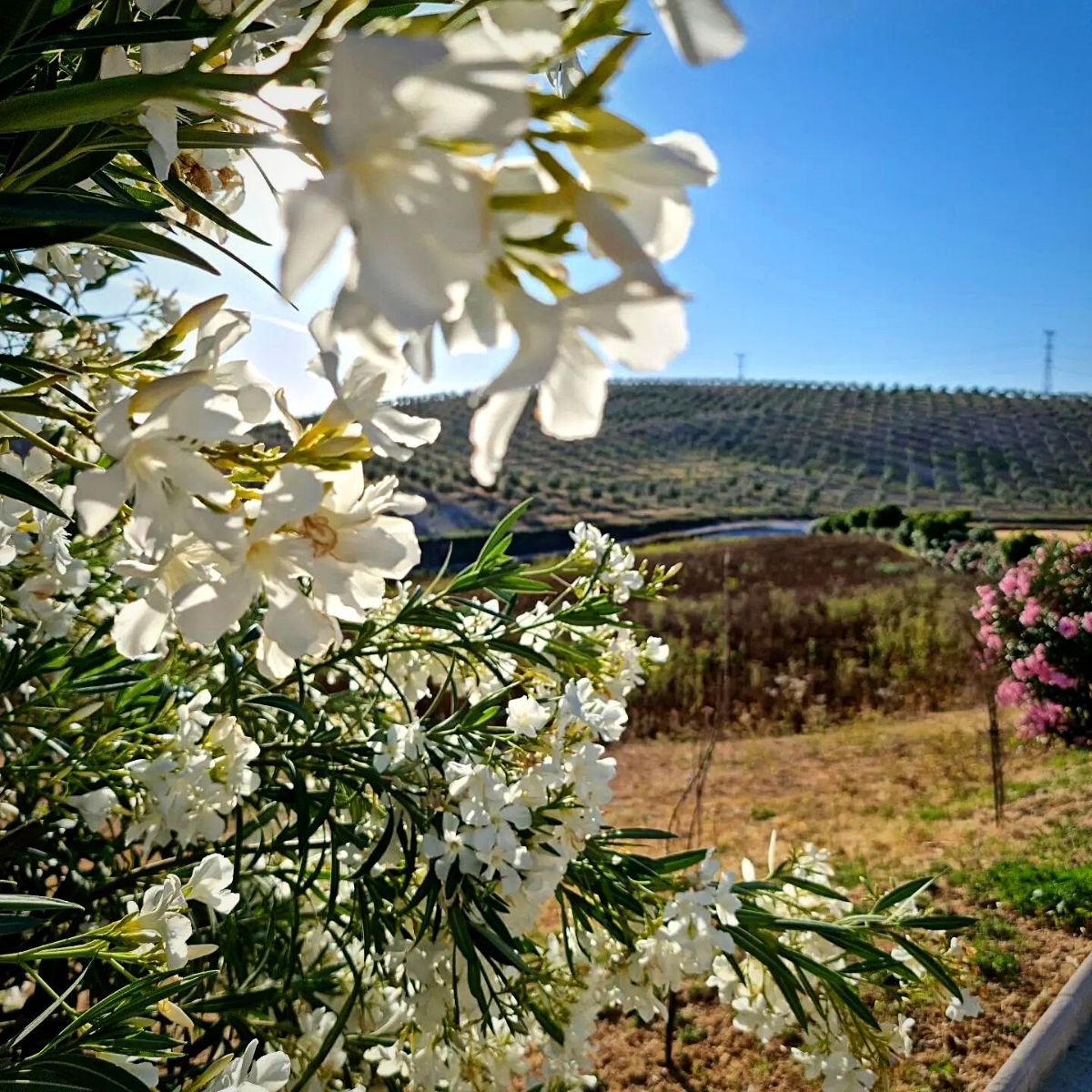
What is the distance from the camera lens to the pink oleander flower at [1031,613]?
250 inches

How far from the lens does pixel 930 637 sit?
9.23m

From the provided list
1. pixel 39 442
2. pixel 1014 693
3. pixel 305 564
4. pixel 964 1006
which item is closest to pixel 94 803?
pixel 39 442

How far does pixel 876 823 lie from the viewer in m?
5.11

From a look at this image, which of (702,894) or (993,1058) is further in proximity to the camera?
(993,1058)

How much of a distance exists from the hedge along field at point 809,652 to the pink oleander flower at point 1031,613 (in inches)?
61.8

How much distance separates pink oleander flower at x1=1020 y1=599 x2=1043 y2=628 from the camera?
636 cm

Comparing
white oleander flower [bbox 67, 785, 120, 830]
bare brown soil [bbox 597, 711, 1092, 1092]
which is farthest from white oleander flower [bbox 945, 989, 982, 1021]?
white oleander flower [bbox 67, 785, 120, 830]

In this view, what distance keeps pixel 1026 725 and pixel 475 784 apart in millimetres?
6467

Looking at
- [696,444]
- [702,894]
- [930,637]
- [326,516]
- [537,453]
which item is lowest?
[702,894]

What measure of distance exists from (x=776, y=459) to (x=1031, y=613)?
96.9 ft

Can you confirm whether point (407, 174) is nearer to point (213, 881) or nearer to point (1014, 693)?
point (213, 881)

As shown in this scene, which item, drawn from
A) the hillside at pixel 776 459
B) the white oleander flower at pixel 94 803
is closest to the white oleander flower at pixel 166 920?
the white oleander flower at pixel 94 803

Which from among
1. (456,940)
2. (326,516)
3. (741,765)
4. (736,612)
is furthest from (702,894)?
(736,612)

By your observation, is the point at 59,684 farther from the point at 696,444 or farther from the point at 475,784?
the point at 696,444
